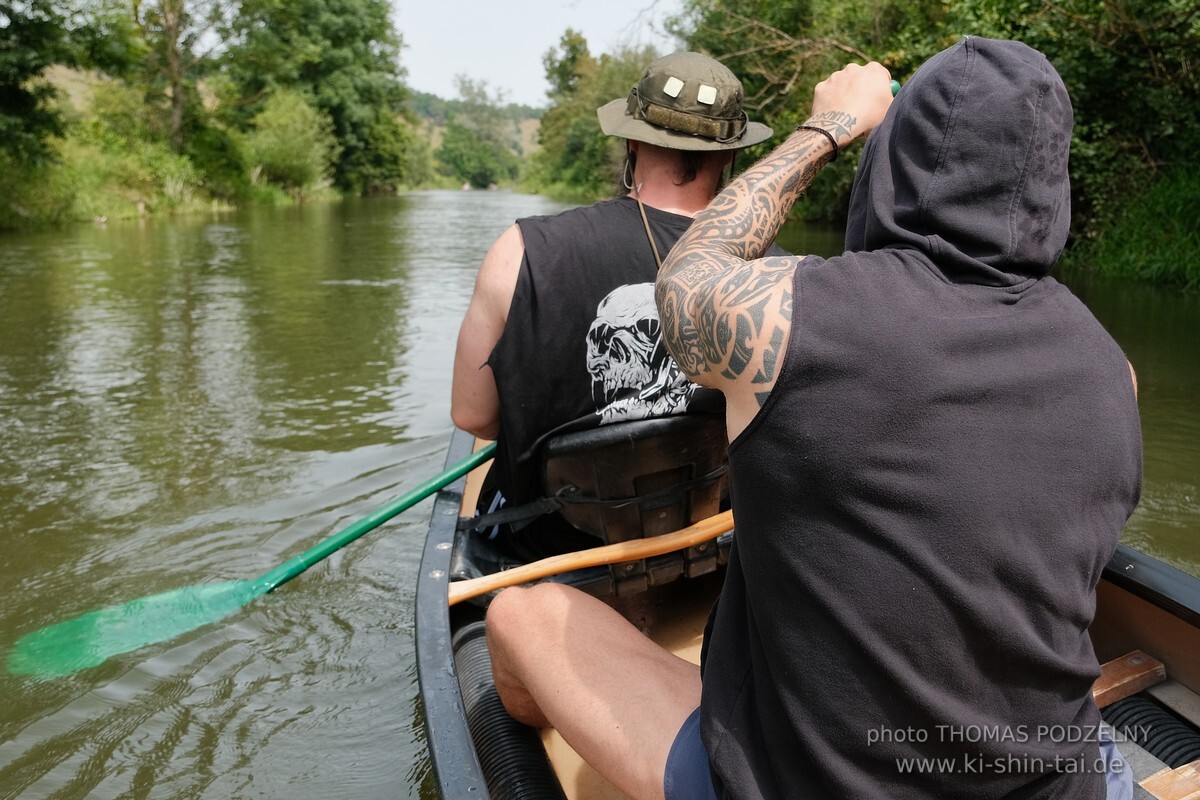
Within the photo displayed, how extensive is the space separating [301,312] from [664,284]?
883 cm

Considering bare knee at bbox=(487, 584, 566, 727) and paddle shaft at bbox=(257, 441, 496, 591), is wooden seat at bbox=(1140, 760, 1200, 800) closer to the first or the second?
bare knee at bbox=(487, 584, 566, 727)

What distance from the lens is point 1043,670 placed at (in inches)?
43.7

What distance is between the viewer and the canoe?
1810 mm

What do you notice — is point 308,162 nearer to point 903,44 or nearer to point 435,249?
point 435,249

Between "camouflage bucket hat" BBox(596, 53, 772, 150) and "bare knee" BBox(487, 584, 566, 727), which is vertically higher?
"camouflage bucket hat" BBox(596, 53, 772, 150)

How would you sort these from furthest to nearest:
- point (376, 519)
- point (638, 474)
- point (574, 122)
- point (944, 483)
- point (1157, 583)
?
point (574, 122) < point (376, 519) < point (638, 474) < point (1157, 583) < point (944, 483)

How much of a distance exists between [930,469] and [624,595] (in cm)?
161

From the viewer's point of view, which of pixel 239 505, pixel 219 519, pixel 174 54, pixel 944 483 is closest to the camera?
pixel 944 483

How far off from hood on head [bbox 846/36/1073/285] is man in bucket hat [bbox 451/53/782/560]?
3.59 ft

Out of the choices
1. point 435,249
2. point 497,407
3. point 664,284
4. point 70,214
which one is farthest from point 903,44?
point 70,214

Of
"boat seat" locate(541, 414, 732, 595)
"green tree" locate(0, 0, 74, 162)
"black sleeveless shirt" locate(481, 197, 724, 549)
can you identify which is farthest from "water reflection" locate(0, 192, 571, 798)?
"green tree" locate(0, 0, 74, 162)

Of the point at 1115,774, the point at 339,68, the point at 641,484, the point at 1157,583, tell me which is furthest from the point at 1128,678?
the point at 339,68

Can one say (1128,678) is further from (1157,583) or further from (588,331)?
(588,331)

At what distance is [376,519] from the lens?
328 centimetres
